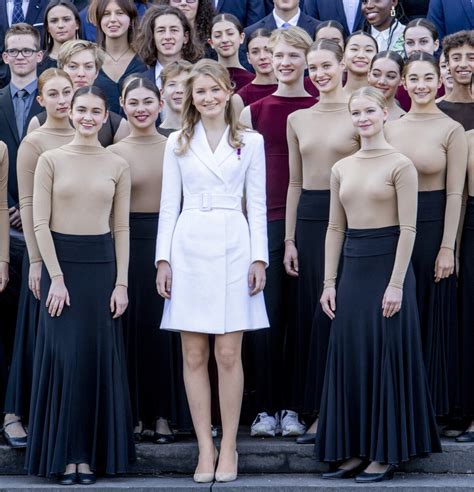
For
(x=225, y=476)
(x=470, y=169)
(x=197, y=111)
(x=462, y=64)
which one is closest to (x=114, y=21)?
(x=197, y=111)

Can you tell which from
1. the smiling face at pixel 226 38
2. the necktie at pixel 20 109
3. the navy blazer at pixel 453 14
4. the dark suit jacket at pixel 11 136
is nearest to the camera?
the dark suit jacket at pixel 11 136

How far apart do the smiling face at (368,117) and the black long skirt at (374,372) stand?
53 centimetres

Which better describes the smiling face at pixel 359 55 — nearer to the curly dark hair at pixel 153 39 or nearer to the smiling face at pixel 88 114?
the curly dark hair at pixel 153 39

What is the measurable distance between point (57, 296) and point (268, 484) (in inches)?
59.8

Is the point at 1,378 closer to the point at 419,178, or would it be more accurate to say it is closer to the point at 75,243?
the point at 75,243

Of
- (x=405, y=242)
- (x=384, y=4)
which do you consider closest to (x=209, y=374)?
Answer: (x=405, y=242)

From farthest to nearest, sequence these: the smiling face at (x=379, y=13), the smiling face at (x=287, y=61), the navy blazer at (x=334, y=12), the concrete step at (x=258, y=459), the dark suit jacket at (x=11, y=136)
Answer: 1. the navy blazer at (x=334, y=12)
2. the smiling face at (x=379, y=13)
3. the dark suit jacket at (x=11, y=136)
4. the smiling face at (x=287, y=61)
5. the concrete step at (x=258, y=459)

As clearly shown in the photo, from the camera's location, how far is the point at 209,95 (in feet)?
23.5

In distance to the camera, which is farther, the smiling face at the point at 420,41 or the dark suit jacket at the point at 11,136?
the smiling face at the point at 420,41

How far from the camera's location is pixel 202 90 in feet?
23.5

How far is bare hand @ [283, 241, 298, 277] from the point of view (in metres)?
7.62

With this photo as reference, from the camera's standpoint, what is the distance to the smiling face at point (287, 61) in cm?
777

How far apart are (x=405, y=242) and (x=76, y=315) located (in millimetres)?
1785

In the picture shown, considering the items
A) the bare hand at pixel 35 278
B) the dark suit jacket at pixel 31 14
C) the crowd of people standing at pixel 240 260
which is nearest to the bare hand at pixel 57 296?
the crowd of people standing at pixel 240 260
